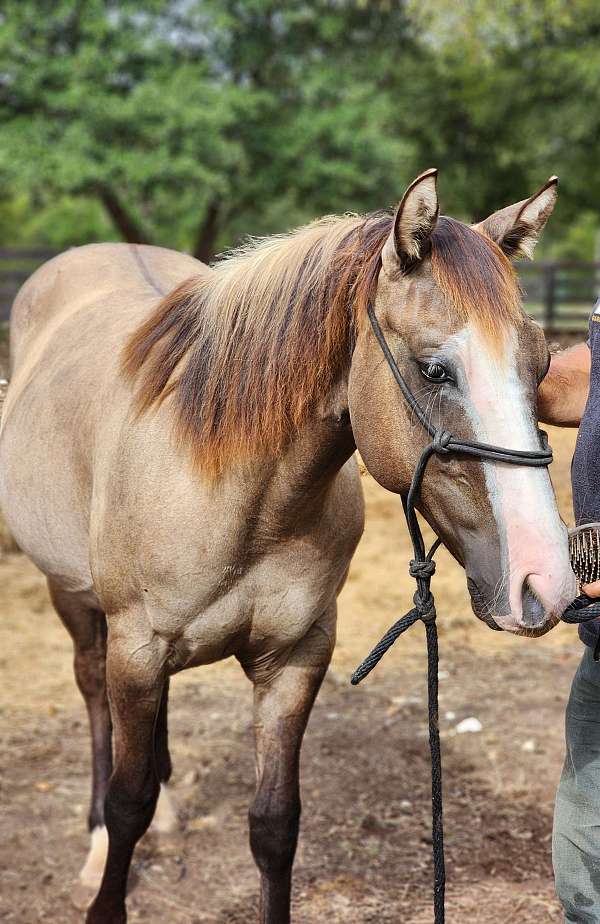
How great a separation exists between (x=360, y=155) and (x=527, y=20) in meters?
4.21

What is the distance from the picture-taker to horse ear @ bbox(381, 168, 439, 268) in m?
1.80

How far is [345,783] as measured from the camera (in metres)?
4.06

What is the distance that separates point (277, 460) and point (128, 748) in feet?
3.24

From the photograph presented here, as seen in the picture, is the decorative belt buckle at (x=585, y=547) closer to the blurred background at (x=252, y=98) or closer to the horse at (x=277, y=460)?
the horse at (x=277, y=460)

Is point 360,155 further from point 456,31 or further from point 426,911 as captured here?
point 426,911

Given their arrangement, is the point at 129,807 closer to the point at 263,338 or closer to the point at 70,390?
Result: the point at 70,390

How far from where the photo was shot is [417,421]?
1899 mm

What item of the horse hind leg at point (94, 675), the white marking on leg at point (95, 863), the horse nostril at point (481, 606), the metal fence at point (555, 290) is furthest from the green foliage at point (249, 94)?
the horse nostril at point (481, 606)

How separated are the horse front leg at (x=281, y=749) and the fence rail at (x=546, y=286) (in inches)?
498

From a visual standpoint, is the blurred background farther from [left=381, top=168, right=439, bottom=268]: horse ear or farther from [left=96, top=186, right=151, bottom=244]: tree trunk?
[left=381, top=168, right=439, bottom=268]: horse ear

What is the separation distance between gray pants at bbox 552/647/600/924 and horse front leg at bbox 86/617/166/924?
104 centimetres

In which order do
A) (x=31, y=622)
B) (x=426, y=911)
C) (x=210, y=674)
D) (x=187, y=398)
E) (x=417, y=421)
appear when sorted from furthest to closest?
(x=31, y=622)
(x=210, y=674)
(x=426, y=911)
(x=187, y=398)
(x=417, y=421)

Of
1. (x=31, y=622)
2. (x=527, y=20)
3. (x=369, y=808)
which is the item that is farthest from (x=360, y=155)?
(x=369, y=808)

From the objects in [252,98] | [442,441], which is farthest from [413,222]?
[252,98]
